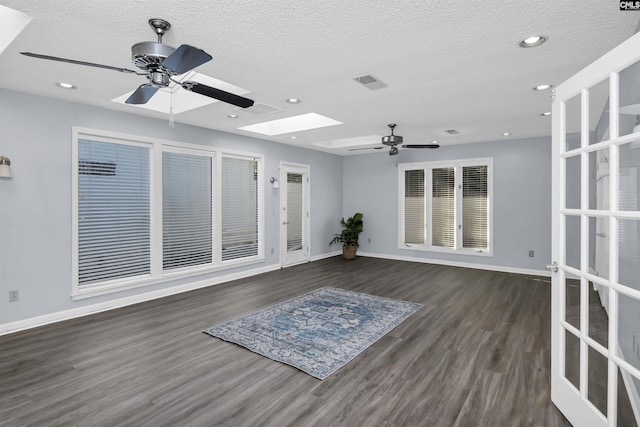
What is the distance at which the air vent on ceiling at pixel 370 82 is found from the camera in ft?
10.4

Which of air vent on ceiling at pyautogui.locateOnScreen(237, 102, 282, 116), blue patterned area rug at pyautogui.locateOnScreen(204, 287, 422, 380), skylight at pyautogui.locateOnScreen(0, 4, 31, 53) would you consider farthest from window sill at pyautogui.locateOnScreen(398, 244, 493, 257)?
skylight at pyautogui.locateOnScreen(0, 4, 31, 53)

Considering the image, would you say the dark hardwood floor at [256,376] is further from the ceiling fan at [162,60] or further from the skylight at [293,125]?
the skylight at [293,125]

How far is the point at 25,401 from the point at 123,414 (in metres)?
0.78

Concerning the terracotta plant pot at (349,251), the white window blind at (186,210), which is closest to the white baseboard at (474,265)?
the terracotta plant pot at (349,251)

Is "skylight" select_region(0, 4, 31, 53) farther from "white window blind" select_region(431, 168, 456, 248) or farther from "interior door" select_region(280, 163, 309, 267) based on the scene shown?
"white window blind" select_region(431, 168, 456, 248)

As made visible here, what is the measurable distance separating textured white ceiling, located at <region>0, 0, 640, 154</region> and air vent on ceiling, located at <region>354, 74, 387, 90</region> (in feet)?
0.32

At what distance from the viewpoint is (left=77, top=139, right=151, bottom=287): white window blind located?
407 centimetres

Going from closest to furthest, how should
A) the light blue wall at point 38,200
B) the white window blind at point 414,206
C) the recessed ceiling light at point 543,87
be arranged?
the recessed ceiling light at point 543,87, the light blue wall at point 38,200, the white window blind at point 414,206

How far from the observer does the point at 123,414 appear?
216 centimetres

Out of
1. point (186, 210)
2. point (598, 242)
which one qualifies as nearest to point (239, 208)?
point (186, 210)

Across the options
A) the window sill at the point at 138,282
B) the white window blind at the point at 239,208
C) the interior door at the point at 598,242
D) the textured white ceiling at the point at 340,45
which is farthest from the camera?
the white window blind at the point at 239,208

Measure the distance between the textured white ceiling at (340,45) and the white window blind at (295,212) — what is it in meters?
3.18

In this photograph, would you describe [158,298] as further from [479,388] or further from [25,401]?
[479,388]

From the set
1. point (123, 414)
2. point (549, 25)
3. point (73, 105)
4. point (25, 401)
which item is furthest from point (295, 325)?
point (73, 105)
